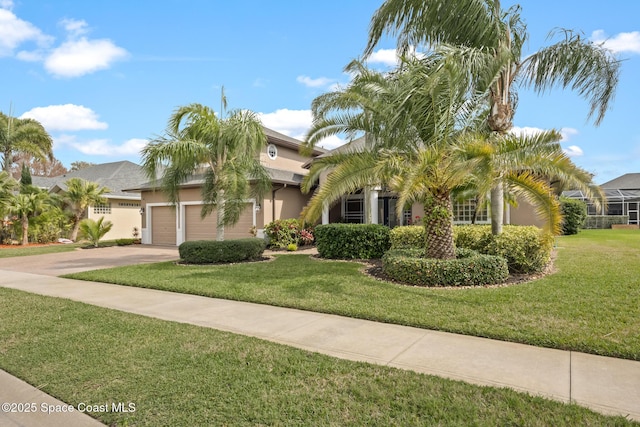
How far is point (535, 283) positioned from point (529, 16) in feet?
23.9

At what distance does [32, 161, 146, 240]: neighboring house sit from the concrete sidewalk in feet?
64.9

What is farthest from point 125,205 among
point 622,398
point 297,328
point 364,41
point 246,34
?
point 622,398

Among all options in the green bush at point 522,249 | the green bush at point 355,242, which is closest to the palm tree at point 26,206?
the green bush at point 355,242

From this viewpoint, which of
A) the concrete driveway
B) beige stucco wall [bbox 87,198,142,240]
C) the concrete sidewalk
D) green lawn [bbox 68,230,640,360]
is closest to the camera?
the concrete sidewalk

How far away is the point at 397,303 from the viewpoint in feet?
21.7

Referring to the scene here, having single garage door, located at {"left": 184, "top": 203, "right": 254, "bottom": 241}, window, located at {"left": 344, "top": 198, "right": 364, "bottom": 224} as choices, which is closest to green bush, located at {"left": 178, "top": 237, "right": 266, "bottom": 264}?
single garage door, located at {"left": 184, "top": 203, "right": 254, "bottom": 241}

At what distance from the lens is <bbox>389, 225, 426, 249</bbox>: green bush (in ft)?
37.8

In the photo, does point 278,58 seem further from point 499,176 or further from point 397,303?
point 397,303

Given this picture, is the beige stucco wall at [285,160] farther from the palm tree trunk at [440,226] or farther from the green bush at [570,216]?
the green bush at [570,216]

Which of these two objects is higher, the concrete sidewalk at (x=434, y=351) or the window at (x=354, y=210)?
the window at (x=354, y=210)

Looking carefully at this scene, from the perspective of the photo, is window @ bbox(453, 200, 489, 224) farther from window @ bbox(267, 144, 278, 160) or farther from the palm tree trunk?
window @ bbox(267, 144, 278, 160)

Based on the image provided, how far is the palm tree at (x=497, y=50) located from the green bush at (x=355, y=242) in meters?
3.81

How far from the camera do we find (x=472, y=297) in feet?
22.6

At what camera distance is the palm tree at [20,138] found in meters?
25.2
